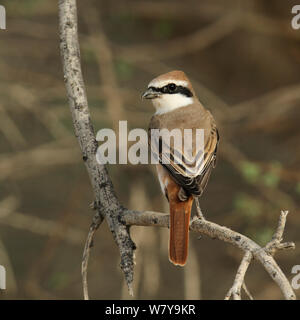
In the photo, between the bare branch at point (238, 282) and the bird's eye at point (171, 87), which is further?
the bird's eye at point (171, 87)

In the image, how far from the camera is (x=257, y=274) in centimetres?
614

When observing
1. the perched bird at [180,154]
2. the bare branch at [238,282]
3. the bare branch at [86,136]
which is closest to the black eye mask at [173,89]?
the perched bird at [180,154]

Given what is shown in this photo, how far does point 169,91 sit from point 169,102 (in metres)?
0.07

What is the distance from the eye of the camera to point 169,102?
11.6 feet

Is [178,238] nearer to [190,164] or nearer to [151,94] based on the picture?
[190,164]

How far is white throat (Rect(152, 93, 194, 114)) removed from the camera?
11.5 ft

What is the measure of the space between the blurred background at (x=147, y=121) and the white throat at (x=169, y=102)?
3.84 feet

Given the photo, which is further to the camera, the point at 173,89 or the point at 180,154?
the point at 173,89

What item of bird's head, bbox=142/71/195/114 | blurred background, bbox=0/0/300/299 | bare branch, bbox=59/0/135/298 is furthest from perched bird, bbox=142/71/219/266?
blurred background, bbox=0/0/300/299

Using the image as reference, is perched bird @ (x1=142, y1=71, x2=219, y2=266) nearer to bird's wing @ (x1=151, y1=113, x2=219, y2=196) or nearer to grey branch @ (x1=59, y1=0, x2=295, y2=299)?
bird's wing @ (x1=151, y1=113, x2=219, y2=196)

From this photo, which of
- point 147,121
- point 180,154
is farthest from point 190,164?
point 147,121

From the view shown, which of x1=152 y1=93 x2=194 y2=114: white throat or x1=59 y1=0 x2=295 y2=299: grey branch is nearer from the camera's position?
x1=59 y1=0 x2=295 y2=299: grey branch

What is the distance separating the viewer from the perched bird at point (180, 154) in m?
2.76

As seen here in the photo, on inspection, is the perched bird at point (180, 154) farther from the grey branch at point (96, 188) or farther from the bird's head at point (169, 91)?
the grey branch at point (96, 188)
